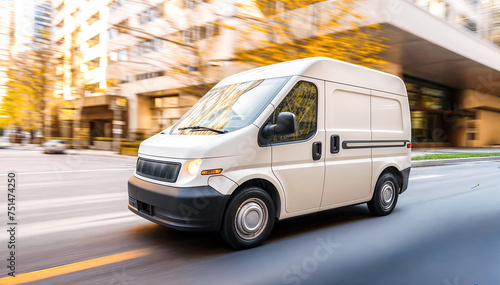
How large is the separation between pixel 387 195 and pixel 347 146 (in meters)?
1.41

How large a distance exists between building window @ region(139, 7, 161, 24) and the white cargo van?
24.5 ft

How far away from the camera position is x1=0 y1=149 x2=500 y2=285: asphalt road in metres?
3.29

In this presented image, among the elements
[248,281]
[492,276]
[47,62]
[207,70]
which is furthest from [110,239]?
[47,62]

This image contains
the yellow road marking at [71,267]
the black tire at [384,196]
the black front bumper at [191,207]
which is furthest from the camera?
the black tire at [384,196]

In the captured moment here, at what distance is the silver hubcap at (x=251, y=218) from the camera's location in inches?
152

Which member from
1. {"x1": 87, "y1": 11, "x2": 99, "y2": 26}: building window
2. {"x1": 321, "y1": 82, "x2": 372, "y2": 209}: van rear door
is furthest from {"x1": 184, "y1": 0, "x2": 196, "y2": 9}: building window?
{"x1": 87, "y1": 11, "x2": 99, "y2": 26}: building window

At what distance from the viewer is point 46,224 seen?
16.4 feet

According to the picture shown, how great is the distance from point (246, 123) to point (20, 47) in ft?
68.8

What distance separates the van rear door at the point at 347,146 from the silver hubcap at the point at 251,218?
98 centimetres

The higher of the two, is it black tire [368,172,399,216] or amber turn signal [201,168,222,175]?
amber turn signal [201,168,222,175]

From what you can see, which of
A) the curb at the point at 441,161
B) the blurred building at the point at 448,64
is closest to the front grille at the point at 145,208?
the curb at the point at 441,161

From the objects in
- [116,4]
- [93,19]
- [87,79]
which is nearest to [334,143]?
[116,4]

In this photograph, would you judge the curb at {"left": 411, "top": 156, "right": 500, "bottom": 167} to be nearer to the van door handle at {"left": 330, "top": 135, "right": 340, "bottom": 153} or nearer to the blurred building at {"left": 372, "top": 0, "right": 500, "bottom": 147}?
the blurred building at {"left": 372, "top": 0, "right": 500, "bottom": 147}

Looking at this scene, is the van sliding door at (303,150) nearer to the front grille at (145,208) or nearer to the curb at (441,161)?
the front grille at (145,208)
